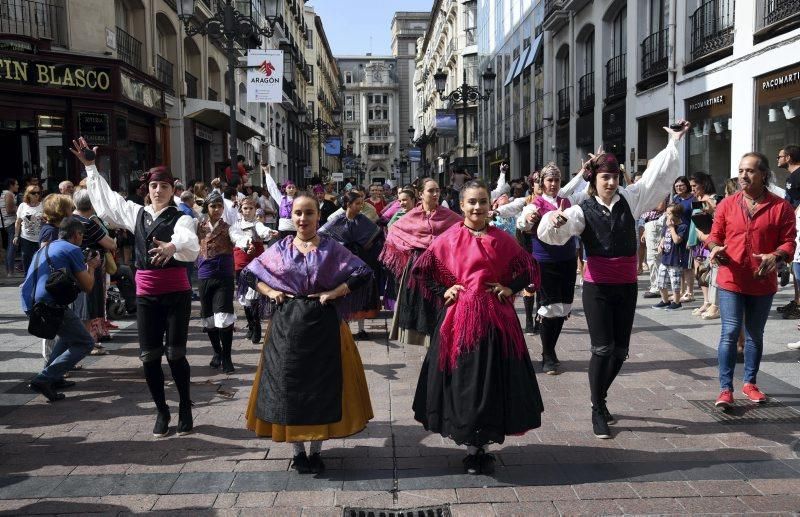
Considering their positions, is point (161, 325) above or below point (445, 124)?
below

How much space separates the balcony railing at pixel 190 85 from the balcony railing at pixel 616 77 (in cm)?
1286

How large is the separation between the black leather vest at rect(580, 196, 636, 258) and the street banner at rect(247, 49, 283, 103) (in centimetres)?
1120

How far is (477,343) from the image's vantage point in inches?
164

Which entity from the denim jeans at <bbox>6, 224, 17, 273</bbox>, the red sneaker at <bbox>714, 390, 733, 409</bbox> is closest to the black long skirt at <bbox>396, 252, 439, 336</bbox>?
the red sneaker at <bbox>714, 390, 733, 409</bbox>

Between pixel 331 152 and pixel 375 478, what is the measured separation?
4707 centimetres

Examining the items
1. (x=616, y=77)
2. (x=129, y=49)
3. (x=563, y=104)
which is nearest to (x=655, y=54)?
(x=616, y=77)

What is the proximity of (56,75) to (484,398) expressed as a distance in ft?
47.9

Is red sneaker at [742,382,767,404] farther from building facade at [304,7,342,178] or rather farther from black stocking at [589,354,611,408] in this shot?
building facade at [304,7,342,178]

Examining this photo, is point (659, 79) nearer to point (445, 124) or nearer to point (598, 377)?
point (598, 377)

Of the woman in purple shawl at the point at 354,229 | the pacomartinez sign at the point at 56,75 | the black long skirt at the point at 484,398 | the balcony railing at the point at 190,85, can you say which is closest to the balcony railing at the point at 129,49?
the pacomartinez sign at the point at 56,75

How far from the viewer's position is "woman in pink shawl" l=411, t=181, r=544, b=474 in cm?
413

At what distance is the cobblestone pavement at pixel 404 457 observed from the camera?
3.96 m

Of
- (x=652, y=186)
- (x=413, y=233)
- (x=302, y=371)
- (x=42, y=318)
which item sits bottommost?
(x=302, y=371)

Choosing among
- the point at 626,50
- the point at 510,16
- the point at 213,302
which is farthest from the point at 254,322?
the point at 510,16
